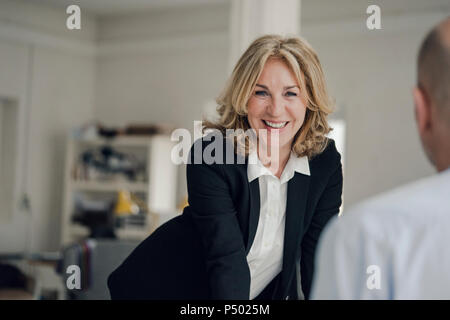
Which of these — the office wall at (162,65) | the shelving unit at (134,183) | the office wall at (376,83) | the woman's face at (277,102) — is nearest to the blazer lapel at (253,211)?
the woman's face at (277,102)

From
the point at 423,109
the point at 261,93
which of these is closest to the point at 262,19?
the point at 261,93

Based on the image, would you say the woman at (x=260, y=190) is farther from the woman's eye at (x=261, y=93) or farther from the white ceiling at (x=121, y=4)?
the white ceiling at (x=121, y=4)

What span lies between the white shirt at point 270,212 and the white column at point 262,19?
1.81m

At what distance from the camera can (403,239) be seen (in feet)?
2.20

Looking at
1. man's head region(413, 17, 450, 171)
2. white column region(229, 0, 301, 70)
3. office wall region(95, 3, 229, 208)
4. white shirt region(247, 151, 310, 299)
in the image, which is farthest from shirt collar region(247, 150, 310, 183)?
office wall region(95, 3, 229, 208)

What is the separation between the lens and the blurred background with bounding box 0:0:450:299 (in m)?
5.45

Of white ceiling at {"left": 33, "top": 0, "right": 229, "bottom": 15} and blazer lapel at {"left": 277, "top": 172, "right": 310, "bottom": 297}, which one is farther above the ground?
white ceiling at {"left": 33, "top": 0, "right": 229, "bottom": 15}

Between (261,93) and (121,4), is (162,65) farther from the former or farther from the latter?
(261,93)

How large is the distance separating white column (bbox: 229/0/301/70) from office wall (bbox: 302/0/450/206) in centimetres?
253

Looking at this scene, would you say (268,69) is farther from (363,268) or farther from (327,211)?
(363,268)

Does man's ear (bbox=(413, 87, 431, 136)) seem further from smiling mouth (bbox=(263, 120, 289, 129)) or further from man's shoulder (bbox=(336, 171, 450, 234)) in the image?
smiling mouth (bbox=(263, 120, 289, 129))

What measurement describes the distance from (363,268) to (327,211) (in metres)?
0.62
